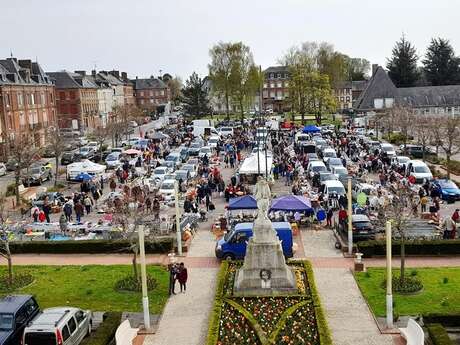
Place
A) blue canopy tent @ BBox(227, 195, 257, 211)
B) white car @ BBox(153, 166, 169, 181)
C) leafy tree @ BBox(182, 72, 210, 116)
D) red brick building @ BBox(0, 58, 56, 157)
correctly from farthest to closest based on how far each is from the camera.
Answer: leafy tree @ BBox(182, 72, 210, 116)
red brick building @ BBox(0, 58, 56, 157)
white car @ BBox(153, 166, 169, 181)
blue canopy tent @ BBox(227, 195, 257, 211)

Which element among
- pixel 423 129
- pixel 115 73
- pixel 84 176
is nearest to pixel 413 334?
pixel 84 176

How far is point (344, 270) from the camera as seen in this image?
2181cm

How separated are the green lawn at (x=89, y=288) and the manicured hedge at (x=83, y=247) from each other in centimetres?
201

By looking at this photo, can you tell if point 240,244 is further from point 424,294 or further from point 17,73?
point 17,73

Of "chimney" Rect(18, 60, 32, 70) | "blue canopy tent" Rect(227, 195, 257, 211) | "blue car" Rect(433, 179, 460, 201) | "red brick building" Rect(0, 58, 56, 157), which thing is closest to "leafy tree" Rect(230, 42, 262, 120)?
"red brick building" Rect(0, 58, 56, 157)

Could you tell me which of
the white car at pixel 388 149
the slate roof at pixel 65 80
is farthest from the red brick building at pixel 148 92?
the white car at pixel 388 149

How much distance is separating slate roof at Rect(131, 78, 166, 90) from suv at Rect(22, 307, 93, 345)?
111 m

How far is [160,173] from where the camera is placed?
41344mm

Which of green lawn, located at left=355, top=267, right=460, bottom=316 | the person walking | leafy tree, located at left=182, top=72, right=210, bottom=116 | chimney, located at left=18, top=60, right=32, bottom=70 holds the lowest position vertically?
green lawn, located at left=355, top=267, right=460, bottom=316

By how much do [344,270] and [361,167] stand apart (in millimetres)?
21475

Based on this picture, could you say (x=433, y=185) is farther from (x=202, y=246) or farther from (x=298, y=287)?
(x=298, y=287)

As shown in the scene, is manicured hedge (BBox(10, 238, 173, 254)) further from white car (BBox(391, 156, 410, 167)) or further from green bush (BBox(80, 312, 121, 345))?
white car (BBox(391, 156, 410, 167))

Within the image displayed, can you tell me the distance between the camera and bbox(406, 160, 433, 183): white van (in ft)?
119

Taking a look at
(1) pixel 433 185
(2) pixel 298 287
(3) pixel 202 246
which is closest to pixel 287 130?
(1) pixel 433 185
